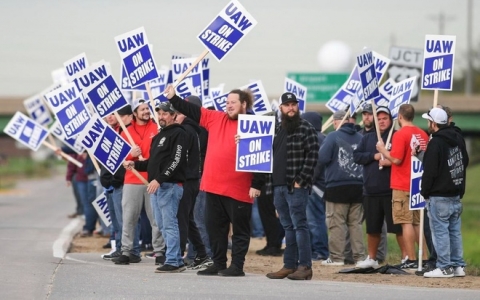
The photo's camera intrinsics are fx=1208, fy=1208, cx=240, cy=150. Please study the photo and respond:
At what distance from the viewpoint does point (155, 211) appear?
47.2ft

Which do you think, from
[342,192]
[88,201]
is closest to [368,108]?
[342,192]

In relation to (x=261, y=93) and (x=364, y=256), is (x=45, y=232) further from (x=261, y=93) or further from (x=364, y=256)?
(x=364, y=256)

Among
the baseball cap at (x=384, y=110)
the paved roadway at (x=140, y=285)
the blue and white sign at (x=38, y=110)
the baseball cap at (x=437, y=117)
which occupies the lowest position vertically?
the paved roadway at (x=140, y=285)

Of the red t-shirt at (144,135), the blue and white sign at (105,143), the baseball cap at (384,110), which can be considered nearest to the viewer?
the blue and white sign at (105,143)

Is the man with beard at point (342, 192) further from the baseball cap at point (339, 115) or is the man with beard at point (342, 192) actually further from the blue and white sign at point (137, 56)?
the blue and white sign at point (137, 56)

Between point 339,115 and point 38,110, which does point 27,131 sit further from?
point 339,115

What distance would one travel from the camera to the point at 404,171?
579 inches

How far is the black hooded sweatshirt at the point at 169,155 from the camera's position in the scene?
1385 cm

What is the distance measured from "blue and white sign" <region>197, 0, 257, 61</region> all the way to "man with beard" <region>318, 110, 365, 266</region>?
2046 mm

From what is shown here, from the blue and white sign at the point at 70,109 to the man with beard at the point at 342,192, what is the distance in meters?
3.18

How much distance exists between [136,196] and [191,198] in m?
0.68

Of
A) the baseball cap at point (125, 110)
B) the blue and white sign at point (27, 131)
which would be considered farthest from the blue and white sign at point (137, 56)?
the blue and white sign at point (27, 131)

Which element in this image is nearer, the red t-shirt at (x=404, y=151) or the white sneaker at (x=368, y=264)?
the white sneaker at (x=368, y=264)

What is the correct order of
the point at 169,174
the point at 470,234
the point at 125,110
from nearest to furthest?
the point at 169,174, the point at 125,110, the point at 470,234
